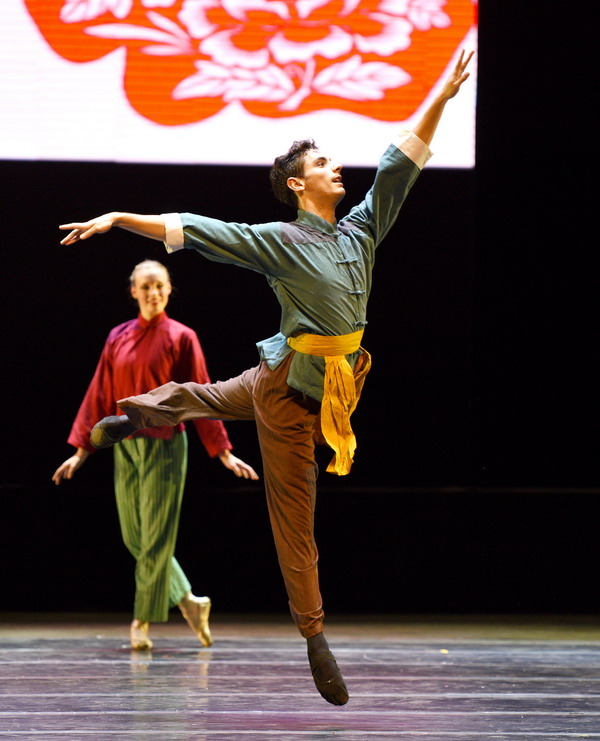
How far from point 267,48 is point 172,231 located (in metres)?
2.01

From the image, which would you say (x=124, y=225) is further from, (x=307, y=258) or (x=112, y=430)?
(x=112, y=430)

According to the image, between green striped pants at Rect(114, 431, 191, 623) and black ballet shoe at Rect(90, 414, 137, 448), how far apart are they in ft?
2.46

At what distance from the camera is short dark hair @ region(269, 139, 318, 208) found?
2596 mm

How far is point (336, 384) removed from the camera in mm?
2457

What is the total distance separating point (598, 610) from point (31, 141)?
9.07 feet

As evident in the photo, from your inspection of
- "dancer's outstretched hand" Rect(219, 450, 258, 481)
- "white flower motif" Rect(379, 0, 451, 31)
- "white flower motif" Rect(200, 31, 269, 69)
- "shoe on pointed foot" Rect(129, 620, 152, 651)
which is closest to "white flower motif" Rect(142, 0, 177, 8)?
"white flower motif" Rect(200, 31, 269, 69)

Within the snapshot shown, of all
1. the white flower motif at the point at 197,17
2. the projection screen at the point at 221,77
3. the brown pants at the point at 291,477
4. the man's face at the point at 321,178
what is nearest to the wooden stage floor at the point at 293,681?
the brown pants at the point at 291,477

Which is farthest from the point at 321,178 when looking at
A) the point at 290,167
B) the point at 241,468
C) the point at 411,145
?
the point at 241,468

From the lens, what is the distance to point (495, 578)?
429cm

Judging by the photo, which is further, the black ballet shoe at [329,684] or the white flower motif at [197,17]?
the white flower motif at [197,17]

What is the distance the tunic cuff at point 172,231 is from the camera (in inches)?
93.7

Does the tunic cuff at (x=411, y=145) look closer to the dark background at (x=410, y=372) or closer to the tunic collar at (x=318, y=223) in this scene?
the tunic collar at (x=318, y=223)

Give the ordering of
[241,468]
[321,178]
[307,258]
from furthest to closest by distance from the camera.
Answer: [241,468] → [321,178] → [307,258]

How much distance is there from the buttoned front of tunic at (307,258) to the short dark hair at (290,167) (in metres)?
0.09
